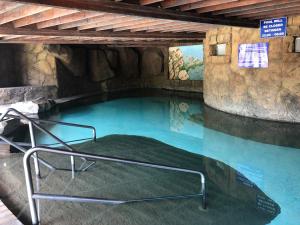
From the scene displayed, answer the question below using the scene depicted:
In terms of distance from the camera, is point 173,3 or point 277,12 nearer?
point 173,3

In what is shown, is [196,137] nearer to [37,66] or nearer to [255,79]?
[255,79]

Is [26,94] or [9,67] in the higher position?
[9,67]

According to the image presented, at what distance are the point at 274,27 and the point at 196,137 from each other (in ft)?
9.36

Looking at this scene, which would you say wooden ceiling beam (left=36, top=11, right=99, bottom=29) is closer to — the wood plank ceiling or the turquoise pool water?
the wood plank ceiling

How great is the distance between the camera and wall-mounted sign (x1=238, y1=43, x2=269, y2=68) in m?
6.55

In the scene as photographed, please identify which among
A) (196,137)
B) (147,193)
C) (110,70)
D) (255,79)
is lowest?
(196,137)

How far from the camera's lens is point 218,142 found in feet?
18.8

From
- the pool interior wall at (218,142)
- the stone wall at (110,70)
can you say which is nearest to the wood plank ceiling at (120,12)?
the pool interior wall at (218,142)

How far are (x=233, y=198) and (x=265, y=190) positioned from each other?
617mm

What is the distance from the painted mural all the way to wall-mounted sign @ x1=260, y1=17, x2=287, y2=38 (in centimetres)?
656

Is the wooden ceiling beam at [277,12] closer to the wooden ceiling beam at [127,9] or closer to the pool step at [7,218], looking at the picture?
the wooden ceiling beam at [127,9]

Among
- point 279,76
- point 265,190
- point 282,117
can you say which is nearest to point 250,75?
point 279,76

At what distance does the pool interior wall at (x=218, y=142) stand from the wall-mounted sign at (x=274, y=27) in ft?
6.61

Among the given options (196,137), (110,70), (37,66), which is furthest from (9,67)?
(196,137)
